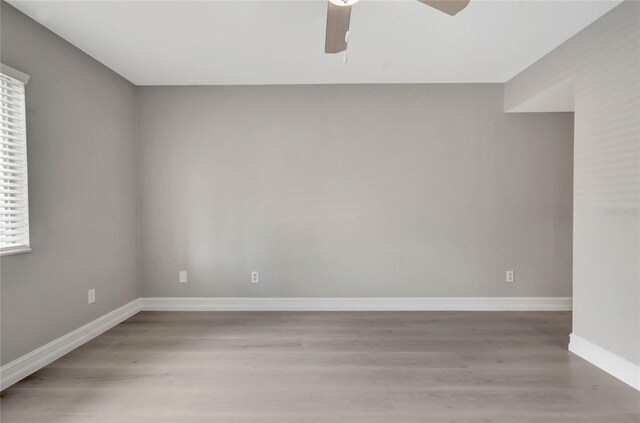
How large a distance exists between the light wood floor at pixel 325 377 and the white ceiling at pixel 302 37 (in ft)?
7.88

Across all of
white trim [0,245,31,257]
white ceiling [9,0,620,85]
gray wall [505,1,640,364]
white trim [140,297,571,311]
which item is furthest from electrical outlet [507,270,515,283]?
white trim [0,245,31,257]

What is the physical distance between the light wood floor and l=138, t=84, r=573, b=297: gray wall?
0.60 m

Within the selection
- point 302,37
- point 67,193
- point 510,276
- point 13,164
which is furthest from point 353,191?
point 13,164

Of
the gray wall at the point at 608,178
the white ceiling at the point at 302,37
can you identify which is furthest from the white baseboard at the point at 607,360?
the white ceiling at the point at 302,37

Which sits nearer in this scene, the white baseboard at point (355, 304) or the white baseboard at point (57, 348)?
the white baseboard at point (57, 348)

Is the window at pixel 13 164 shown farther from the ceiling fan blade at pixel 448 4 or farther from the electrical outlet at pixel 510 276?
the electrical outlet at pixel 510 276

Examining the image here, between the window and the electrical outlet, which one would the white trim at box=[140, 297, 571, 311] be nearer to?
the electrical outlet

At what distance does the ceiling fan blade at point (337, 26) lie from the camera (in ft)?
6.29

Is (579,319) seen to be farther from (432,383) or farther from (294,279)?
(294,279)

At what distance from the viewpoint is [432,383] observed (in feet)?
7.34

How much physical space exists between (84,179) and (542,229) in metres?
4.45

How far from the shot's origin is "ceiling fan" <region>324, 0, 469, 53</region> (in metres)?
1.77

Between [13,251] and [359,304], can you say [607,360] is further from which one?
[13,251]

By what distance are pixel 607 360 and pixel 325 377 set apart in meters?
1.93
